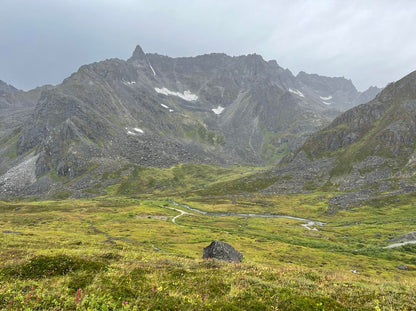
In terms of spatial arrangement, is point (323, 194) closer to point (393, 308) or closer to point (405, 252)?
point (405, 252)

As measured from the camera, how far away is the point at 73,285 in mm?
14688

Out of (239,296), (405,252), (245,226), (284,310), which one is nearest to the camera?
(284,310)

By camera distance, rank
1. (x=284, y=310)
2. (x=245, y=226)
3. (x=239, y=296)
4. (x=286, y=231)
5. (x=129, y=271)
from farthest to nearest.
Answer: (x=245, y=226) < (x=286, y=231) < (x=129, y=271) < (x=239, y=296) < (x=284, y=310)

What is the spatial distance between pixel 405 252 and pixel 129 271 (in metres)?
88.6

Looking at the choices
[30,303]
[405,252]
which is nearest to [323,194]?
[405,252]

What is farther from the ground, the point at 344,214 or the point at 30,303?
the point at 30,303

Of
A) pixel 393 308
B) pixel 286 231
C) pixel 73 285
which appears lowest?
pixel 286 231

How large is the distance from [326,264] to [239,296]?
Answer: 56.4m

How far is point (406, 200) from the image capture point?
430 feet

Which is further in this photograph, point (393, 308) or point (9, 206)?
point (9, 206)

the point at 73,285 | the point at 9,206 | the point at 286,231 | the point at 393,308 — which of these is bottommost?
the point at 286,231

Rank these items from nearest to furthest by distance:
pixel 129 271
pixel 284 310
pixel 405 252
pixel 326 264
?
pixel 284 310, pixel 129 271, pixel 326 264, pixel 405 252

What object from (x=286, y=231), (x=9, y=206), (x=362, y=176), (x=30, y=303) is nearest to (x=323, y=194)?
(x=362, y=176)

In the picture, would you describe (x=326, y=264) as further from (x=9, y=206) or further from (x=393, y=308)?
(x=9, y=206)
